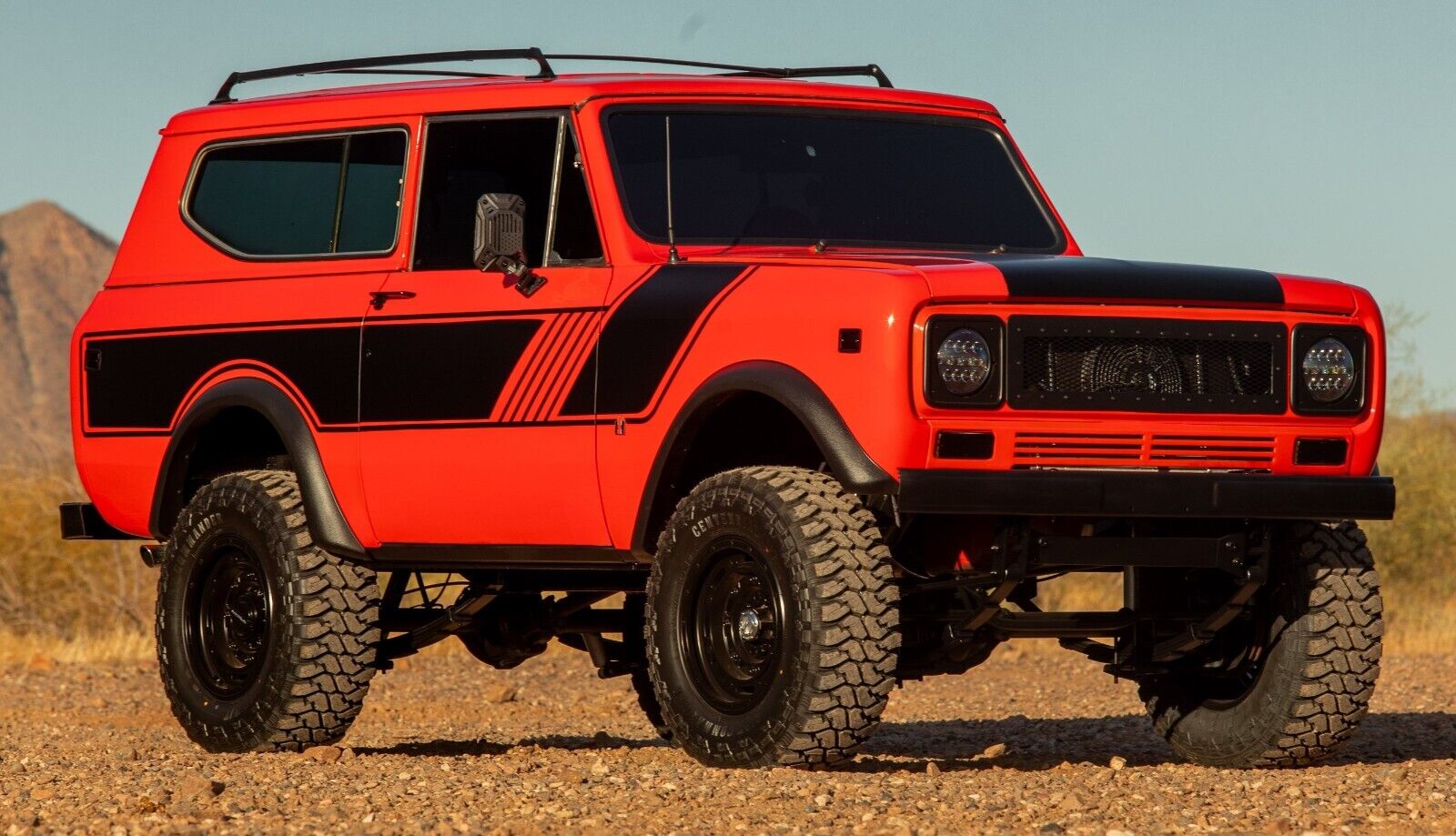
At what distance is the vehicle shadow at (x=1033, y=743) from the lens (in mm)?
8664

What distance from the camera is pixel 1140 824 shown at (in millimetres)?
6152

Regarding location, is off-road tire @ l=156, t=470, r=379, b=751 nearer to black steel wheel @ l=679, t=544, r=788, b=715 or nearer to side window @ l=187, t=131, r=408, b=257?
side window @ l=187, t=131, r=408, b=257

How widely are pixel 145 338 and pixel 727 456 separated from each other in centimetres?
264

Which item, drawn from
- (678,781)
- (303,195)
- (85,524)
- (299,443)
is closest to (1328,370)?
(678,781)

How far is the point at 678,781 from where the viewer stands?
7.02 metres

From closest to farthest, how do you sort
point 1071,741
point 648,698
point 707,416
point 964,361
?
1. point 964,361
2. point 707,416
3. point 648,698
4. point 1071,741

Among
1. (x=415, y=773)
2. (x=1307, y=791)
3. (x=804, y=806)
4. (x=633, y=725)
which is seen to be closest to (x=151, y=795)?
(x=415, y=773)

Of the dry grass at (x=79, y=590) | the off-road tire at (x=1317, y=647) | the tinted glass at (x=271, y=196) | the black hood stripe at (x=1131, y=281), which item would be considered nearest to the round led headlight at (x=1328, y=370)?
the black hood stripe at (x=1131, y=281)

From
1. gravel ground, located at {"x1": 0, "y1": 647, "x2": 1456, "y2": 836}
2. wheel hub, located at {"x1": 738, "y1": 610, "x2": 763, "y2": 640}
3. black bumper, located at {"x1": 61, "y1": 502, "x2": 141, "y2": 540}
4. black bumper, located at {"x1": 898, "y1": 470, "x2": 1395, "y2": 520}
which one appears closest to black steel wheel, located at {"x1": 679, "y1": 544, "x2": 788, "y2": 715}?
wheel hub, located at {"x1": 738, "y1": 610, "x2": 763, "y2": 640}

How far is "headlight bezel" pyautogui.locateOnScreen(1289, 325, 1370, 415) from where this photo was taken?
24.2ft

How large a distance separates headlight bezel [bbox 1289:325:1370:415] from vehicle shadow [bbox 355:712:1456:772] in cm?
149

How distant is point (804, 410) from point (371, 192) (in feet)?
8.18

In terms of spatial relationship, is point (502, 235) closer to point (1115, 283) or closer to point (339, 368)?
point (339, 368)

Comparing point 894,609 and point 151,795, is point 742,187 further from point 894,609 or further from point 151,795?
point 151,795
